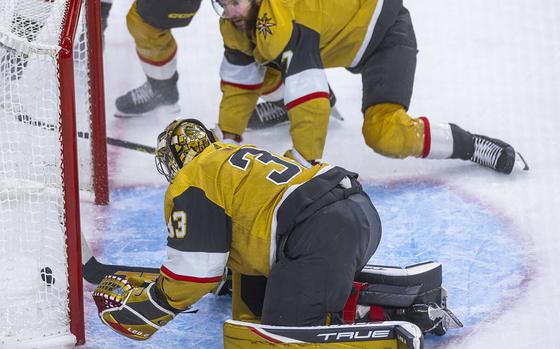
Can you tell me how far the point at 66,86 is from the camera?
2910mm

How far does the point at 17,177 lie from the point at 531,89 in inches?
91.6

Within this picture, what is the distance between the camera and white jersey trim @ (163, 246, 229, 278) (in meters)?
2.81

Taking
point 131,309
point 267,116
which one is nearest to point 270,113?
point 267,116

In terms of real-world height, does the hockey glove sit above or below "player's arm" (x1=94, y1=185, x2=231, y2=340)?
below

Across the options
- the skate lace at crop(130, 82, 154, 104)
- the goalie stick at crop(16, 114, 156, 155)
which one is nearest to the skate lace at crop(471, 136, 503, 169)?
the goalie stick at crop(16, 114, 156, 155)

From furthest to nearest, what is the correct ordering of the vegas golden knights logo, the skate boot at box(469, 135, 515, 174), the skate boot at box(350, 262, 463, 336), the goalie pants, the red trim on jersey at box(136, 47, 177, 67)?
the red trim on jersey at box(136, 47, 177, 67), the skate boot at box(469, 135, 515, 174), the vegas golden knights logo, the skate boot at box(350, 262, 463, 336), the goalie pants

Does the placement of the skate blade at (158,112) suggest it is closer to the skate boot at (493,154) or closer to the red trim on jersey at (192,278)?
the skate boot at (493,154)

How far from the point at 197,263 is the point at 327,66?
56.1 inches

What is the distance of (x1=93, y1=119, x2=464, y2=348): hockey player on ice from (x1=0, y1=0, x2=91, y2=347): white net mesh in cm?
37

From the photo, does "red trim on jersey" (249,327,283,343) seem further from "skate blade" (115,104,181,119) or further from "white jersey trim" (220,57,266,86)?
"skate blade" (115,104,181,119)

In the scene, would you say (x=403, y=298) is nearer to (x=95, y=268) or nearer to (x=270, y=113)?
(x=95, y=268)

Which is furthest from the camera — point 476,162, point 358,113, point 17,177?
point 358,113

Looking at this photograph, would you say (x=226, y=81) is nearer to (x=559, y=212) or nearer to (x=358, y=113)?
(x=358, y=113)

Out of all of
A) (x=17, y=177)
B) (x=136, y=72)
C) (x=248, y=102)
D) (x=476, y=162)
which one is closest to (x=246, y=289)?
(x=17, y=177)
